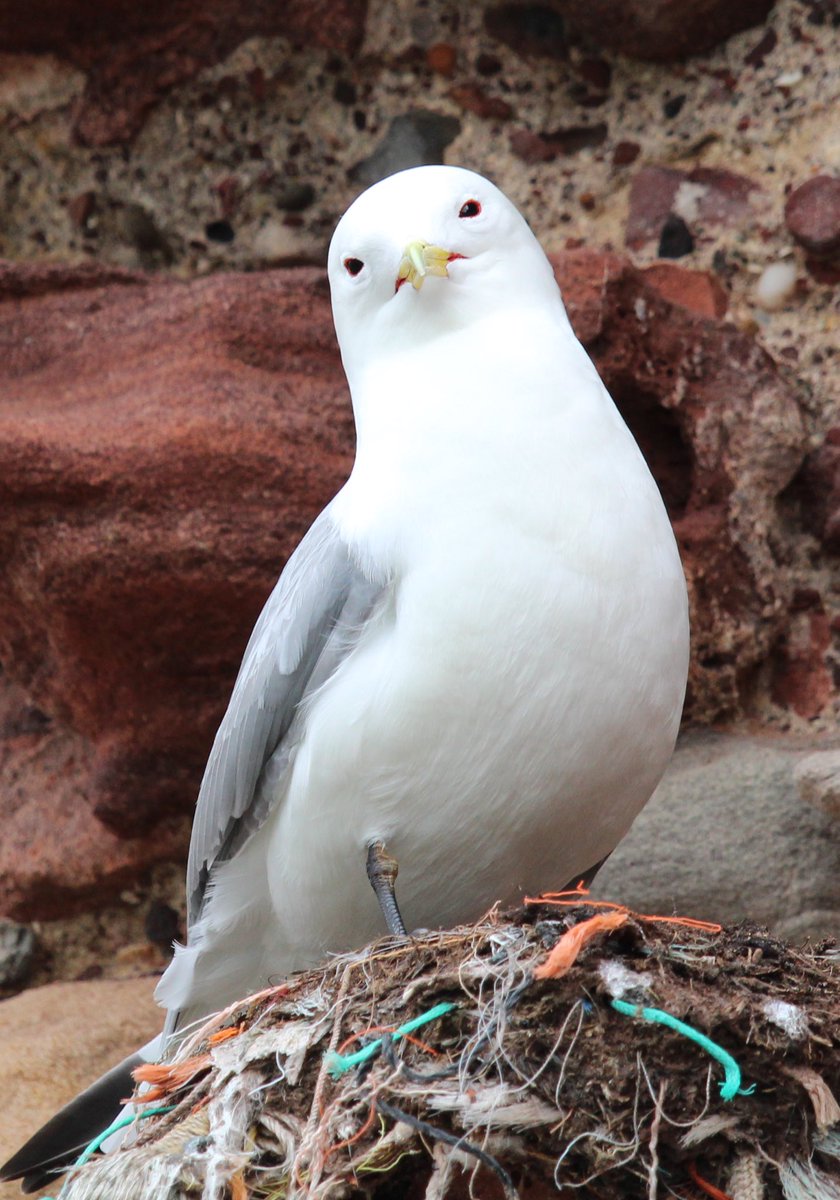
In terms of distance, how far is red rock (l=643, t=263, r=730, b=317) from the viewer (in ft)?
9.51

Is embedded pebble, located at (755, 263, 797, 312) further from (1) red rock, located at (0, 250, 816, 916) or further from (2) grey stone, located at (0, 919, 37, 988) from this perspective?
(2) grey stone, located at (0, 919, 37, 988)

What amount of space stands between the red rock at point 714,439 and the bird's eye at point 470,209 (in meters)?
0.48

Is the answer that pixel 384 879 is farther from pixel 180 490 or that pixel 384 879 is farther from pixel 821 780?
pixel 180 490

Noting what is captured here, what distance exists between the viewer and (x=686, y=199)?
118 inches

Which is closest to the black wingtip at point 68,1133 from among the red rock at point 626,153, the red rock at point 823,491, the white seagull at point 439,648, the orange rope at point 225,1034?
the white seagull at point 439,648

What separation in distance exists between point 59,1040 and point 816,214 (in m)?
1.81

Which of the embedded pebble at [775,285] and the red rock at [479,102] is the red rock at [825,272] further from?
the red rock at [479,102]

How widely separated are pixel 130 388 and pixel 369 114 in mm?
779

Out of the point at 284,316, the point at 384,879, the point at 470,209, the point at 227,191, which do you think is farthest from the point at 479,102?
the point at 384,879

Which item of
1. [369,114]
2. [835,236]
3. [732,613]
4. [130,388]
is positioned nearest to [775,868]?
[732,613]

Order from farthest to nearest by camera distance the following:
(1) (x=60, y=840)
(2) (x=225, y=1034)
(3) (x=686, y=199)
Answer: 1. (3) (x=686, y=199)
2. (1) (x=60, y=840)
3. (2) (x=225, y=1034)

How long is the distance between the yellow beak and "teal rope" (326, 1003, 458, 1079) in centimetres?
91

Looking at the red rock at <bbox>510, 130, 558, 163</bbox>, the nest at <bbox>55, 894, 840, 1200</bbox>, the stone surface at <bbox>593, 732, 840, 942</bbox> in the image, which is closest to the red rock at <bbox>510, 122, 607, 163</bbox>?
the red rock at <bbox>510, 130, 558, 163</bbox>

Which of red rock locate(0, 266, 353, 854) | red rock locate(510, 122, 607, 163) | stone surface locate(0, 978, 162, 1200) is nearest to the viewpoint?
stone surface locate(0, 978, 162, 1200)
